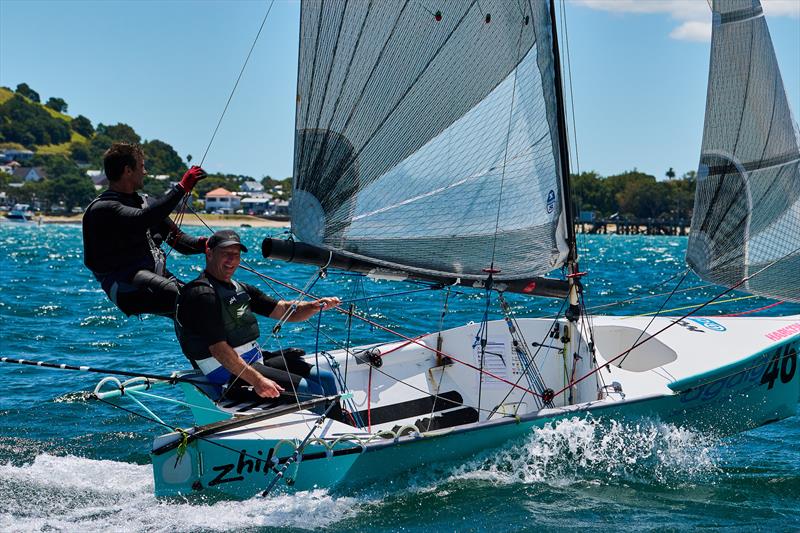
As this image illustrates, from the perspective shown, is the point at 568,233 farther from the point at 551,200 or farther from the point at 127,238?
the point at 127,238

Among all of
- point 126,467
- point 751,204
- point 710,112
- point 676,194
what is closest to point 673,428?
point 751,204

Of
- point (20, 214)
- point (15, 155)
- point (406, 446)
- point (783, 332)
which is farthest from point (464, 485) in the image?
point (15, 155)

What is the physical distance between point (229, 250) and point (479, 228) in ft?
7.16

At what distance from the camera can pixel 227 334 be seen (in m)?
6.47

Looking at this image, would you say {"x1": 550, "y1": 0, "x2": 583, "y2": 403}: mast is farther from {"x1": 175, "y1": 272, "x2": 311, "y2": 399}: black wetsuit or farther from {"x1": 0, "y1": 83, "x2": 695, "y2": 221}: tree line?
{"x1": 0, "y1": 83, "x2": 695, "y2": 221}: tree line

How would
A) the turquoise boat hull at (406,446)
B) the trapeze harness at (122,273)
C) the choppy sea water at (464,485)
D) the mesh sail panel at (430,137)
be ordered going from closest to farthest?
1. the choppy sea water at (464,485)
2. the turquoise boat hull at (406,446)
3. the trapeze harness at (122,273)
4. the mesh sail panel at (430,137)

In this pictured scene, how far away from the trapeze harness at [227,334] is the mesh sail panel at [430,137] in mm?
915

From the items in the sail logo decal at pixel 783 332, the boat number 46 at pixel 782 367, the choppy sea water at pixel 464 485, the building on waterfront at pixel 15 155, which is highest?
the building on waterfront at pixel 15 155

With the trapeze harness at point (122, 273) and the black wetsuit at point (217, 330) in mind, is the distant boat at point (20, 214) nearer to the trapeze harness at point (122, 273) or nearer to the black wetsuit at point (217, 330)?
the trapeze harness at point (122, 273)

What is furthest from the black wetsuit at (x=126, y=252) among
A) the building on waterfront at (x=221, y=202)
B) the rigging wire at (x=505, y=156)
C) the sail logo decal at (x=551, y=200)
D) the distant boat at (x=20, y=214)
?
the building on waterfront at (x=221, y=202)

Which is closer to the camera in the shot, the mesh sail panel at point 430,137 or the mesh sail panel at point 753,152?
the mesh sail panel at point 430,137

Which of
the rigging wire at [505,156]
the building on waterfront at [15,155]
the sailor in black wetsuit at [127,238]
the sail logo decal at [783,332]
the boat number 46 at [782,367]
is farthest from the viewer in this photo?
the building on waterfront at [15,155]

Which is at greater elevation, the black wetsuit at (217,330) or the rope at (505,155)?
the rope at (505,155)

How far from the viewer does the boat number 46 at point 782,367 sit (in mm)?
7804
